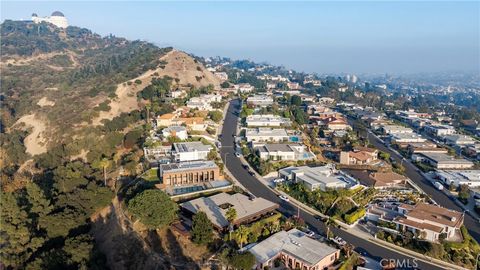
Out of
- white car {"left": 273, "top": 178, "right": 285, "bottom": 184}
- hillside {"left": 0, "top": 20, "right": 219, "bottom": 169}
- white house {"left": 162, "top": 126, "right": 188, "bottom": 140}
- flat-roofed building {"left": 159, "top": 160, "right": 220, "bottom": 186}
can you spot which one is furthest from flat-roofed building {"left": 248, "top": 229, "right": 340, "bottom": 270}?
hillside {"left": 0, "top": 20, "right": 219, "bottom": 169}

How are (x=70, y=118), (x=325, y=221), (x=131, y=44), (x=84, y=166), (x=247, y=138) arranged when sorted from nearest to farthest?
(x=325, y=221) → (x=84, y=166) → (x=247, y=138) → (x=70, y=118) → (x=131, y=44)

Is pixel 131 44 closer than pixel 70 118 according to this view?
No

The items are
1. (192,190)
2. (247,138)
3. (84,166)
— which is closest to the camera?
(192,190)

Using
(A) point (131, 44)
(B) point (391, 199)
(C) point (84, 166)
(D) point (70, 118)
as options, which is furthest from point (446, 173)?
(A) point (131, 44)

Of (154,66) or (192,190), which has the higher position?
(154,66)

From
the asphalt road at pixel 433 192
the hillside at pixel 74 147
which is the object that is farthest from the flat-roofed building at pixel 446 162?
the hillside at pixel 74 147

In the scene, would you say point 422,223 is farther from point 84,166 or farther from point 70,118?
point 70,118
